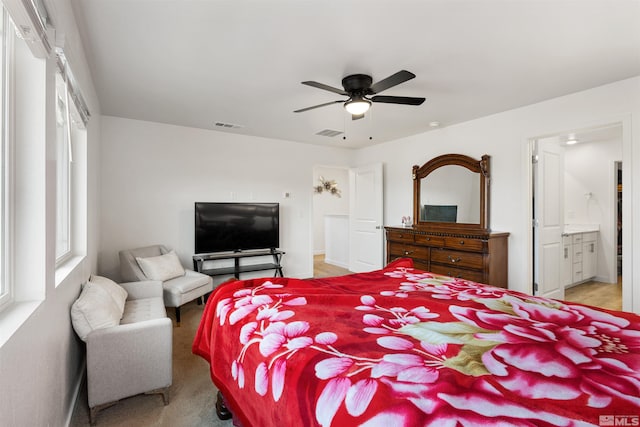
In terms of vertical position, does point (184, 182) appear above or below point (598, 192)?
above

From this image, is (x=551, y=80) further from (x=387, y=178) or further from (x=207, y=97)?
(x=207, y=97)

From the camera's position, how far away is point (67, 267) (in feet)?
6.73

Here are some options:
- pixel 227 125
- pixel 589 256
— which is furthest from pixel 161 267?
pixel 589 256

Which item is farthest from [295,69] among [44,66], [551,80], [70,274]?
[551,80]

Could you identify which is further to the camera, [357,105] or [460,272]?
[460,272]

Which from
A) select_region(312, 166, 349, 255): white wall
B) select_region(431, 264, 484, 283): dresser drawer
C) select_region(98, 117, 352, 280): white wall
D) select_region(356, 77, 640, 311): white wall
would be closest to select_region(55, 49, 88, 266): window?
select_region(98, 117, 352, 280): white wall

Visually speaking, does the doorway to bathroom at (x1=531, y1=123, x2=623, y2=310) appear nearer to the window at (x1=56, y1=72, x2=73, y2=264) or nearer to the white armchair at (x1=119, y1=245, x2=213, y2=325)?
the white armchair at (x1=119, y1=245, x2=213, y2=325)

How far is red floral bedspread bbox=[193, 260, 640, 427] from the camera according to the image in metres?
0.77

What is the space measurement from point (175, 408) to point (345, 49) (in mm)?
2755

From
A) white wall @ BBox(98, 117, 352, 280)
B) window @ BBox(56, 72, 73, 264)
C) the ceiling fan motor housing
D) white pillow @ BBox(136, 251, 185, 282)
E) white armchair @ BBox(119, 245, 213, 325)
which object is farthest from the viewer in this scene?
white wall @ BBox(98, 117, 352, 280)

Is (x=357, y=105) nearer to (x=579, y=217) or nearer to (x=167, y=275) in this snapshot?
(x=167, y=275)

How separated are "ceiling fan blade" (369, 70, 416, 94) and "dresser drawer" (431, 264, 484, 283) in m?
2.47

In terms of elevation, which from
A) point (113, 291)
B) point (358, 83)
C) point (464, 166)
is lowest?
point (113, 291)

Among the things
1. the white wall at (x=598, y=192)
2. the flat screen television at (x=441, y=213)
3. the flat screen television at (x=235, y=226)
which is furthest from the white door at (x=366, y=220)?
the white wall at (x=598, y=192)
